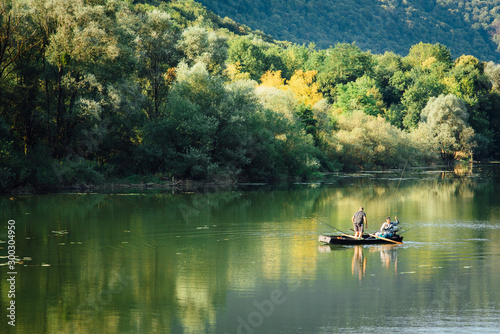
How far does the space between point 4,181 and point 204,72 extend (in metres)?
20.3

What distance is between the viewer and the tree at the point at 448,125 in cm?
9431

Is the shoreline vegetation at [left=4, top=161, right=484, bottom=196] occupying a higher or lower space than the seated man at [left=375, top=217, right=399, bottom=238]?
higher

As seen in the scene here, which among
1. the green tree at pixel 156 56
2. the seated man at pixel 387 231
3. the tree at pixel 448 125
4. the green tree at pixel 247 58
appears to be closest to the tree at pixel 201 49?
the green tree at pixel 156 56

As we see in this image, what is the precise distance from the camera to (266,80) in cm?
9181

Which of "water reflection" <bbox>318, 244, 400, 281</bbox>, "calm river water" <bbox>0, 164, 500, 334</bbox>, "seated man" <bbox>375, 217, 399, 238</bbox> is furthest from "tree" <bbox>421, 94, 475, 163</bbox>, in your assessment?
"water reflection" <bbox>318, 244, 400, 281</bbox>

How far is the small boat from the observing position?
2589cm

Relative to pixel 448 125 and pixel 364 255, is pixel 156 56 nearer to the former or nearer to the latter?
pixel 364 255

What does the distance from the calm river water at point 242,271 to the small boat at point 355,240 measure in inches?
11.3

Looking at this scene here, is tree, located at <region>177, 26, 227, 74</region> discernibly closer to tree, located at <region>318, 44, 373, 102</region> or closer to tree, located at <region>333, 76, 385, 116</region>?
tree, located at <region>333, 76, 385, 116</region>

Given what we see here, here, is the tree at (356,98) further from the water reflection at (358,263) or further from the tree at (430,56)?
the water reflection at (358,263)

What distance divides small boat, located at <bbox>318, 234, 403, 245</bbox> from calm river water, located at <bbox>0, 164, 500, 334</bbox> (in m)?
0.29

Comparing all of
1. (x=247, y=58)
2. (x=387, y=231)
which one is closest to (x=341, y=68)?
(x=247, y=58)

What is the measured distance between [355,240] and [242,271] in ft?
22.1

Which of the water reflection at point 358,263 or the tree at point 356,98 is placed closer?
the water reflection at point 358,263
